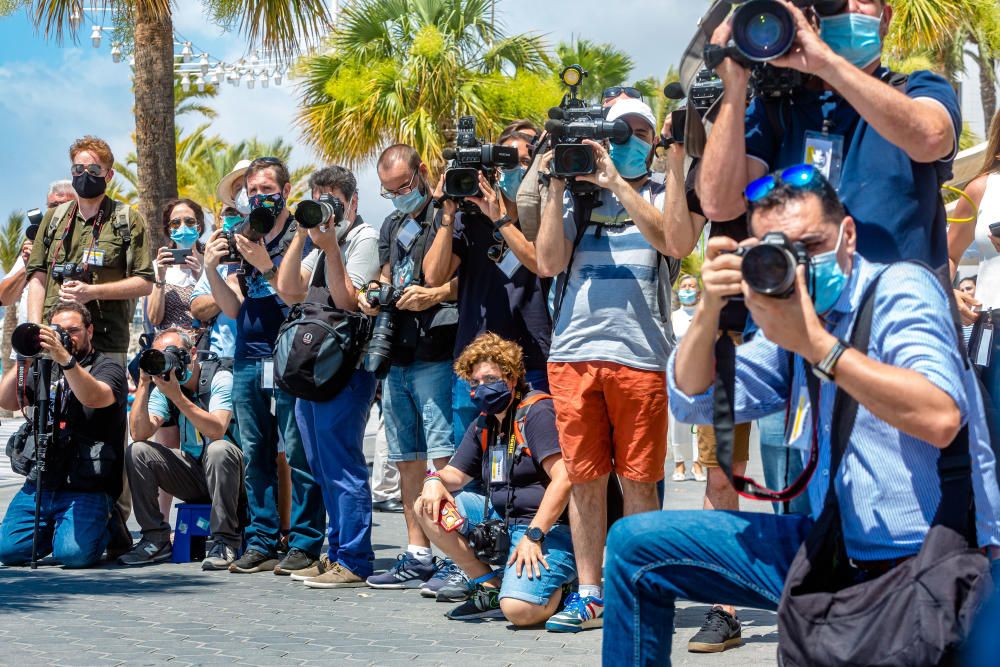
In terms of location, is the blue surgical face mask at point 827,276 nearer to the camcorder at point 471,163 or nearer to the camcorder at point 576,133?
the camcorder at point 576,133

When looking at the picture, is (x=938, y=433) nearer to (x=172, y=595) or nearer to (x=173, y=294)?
(x=172, y=595)

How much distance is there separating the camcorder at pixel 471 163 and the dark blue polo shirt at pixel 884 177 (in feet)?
8.81

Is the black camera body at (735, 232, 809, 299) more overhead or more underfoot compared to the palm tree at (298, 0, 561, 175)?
more underfoot

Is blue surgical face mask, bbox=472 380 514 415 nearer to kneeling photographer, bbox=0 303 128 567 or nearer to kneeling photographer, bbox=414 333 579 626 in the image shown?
kneeling photographer, bbox=414 333 579 626

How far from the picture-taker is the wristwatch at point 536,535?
17.2 feet

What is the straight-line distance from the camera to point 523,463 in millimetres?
5555

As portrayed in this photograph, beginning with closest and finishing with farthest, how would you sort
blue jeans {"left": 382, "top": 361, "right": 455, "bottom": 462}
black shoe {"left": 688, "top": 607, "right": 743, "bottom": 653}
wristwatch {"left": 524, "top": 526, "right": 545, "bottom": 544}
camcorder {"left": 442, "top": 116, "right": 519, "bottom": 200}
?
black shoe {"left": 688, "top": 607, "right": 743, "bottom": 653}, wristwatch {"left": 524, "top": 526, "right": 545, "bottom": 544}, camcorder {"left": 442, "top": 116, "right": 519, "bottom": 200}, blue jeans {"left": 382, "top": 361, "right": 455, "bottom": 462}

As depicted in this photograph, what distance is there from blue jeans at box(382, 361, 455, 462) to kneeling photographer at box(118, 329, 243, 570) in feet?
4.01

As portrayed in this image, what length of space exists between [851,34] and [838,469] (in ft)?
3.56

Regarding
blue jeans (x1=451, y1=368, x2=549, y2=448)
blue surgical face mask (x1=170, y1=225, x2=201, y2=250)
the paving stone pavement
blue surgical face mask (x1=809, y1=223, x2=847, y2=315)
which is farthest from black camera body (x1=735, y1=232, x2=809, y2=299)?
blue surgical face mask (x1=170, y1=225, x2=201, y2=250)

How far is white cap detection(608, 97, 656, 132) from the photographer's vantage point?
5.27 meters

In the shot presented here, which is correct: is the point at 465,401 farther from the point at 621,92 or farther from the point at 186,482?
the point at 186,482

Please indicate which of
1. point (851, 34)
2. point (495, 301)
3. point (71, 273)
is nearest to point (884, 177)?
point (851, 34)

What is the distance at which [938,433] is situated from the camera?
101 inches
